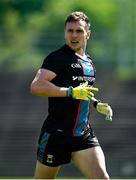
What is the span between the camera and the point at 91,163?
7.37 meters

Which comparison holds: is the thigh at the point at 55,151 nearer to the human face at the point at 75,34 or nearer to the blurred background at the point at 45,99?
the human face at the point at 75,34

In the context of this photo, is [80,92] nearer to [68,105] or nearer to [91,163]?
[68,105]

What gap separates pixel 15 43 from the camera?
15633 mm

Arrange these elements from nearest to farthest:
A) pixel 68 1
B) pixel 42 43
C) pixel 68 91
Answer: pixel 68 91, pixel 42 43, pixel 68 1

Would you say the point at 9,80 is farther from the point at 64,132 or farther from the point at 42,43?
the point at 64,132

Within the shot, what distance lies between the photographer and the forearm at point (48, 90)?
7184mm

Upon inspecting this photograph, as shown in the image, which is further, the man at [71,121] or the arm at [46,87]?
the man at [71,121]

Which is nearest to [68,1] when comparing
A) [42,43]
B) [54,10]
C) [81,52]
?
[54,10]

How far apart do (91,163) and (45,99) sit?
8.16 metres

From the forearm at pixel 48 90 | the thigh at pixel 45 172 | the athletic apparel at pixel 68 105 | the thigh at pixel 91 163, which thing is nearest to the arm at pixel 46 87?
the forearm at pixel 48 90

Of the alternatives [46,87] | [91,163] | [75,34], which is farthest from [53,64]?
[91,163]

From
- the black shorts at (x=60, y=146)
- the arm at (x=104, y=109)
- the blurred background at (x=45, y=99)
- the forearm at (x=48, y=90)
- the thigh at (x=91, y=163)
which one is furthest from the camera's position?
the blurred background at (x=45, y=99)

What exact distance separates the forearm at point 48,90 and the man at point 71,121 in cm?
13

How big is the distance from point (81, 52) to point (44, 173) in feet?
3.50
